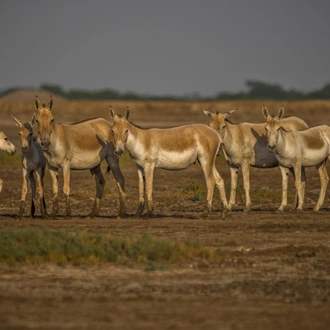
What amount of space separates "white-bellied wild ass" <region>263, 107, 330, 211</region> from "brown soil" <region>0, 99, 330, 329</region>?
4.94 ft

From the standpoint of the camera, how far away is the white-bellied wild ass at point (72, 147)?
19.9 m

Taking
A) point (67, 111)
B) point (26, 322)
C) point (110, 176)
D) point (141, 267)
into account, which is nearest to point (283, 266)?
point (141, 267)

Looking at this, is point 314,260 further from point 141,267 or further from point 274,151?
point 274,151

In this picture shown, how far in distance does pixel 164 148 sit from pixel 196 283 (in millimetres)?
7351

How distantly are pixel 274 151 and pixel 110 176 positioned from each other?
10.1m

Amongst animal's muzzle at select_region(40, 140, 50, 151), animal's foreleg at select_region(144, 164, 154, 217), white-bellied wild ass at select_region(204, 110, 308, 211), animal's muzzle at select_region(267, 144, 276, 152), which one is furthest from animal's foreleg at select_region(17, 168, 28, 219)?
animal's muzzle at select_region(267, 144, 276, 152)

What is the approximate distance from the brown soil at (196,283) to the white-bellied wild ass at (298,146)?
4.94ft

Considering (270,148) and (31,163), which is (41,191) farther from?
(270,148)

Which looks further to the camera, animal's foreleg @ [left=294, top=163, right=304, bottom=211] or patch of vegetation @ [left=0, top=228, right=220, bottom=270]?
animal's foreleg @ [left=294, top=163, right=304, bottom=211]

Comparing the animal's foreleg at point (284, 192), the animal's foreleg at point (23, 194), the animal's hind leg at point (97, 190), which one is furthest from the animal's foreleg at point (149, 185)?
the animal's foreleg at point (284, 192)

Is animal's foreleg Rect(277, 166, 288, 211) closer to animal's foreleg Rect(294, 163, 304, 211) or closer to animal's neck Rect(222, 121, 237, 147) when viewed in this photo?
animal's foreleg Rect(294, 163, 304, 211)

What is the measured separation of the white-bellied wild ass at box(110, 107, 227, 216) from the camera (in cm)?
1998

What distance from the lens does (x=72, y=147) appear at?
20.4m

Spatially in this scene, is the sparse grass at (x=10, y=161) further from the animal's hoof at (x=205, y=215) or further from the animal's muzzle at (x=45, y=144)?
the animal's hoof at (x=205, y=215)
